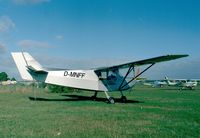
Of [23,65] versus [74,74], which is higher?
[23,65]

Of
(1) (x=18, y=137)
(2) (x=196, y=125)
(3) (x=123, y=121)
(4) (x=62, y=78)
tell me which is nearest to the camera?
(1) (x=18, y=137)

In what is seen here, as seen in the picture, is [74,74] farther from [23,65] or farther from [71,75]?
[23,65]

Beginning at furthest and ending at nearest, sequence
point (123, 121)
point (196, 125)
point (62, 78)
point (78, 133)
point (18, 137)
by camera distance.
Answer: point (62, 78) → point (123, 121) → point (196, 125) → point (78, 133) → point (18, 137)

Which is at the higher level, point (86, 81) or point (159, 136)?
point (86, 81)

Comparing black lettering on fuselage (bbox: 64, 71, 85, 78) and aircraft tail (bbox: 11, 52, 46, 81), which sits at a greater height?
aircraft tail (bbox: 11, 52, 46, 81)

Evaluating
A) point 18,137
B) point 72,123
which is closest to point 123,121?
point 72,123

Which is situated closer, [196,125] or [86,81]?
[196,125]

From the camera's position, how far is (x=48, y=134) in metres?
8.31

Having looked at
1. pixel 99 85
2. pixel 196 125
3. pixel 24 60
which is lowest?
pixel 196 125

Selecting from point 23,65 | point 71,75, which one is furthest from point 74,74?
point 23,65

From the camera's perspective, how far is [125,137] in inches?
312

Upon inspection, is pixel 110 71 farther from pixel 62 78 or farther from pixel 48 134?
pixel 48 134

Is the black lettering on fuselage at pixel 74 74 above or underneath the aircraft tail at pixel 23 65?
underneath

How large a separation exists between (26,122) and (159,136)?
476 centimetres
